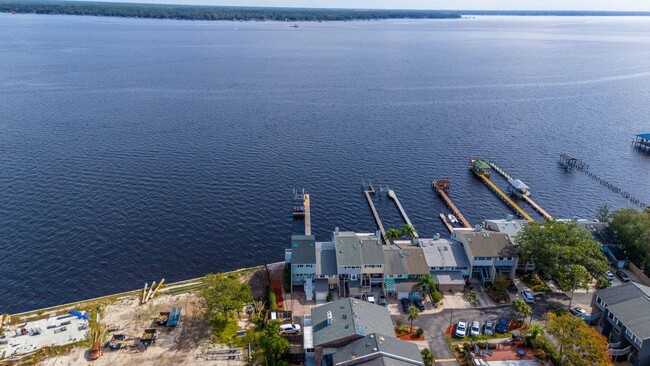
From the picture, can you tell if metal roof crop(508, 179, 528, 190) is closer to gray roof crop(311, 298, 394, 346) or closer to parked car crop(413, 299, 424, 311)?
parked car crop(413, 299, 424, 311)

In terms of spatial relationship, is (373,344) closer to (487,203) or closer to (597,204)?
(487,203)

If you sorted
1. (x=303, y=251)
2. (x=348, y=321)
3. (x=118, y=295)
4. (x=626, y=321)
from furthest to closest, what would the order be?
(x=303, y=251) < (x=118, y=295) < (x=626, y=321) < (x=348, y=321)

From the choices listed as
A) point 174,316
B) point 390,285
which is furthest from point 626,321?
point 174,316

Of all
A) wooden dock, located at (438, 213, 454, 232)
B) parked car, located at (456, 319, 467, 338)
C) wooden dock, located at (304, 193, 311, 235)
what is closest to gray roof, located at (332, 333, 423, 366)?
parked car, located at (456, 319, 467, 338)

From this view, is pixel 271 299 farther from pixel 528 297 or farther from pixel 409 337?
pixel 528 297

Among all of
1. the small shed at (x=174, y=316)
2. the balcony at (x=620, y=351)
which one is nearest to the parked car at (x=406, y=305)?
the balcony at (x=620, y=351)

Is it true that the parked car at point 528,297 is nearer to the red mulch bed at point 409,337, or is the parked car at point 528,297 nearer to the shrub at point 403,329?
the red mulch bed at point 409,337
